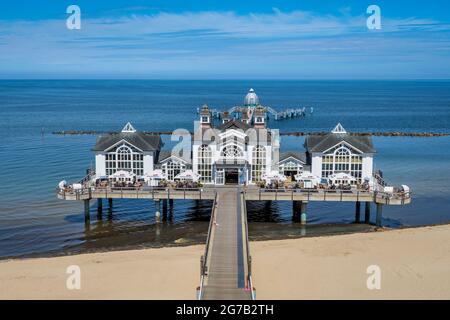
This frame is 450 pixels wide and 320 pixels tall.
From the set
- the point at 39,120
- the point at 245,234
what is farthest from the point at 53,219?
the point at 39,120

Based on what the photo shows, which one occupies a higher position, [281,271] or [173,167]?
[173,167]

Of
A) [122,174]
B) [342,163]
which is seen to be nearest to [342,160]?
[342,163]

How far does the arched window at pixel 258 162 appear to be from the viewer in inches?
1598

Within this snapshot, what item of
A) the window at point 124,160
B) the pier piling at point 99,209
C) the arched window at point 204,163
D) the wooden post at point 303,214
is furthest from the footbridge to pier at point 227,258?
the pier piling at point 99,209

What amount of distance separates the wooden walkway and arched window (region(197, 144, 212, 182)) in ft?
12.9

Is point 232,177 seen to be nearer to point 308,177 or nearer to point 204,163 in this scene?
point 204,163

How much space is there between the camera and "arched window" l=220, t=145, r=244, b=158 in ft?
132

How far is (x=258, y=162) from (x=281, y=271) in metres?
14.1

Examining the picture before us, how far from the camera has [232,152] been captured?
40312mm

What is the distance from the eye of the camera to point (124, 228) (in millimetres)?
37875

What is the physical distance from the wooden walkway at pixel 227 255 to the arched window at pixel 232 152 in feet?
14.0

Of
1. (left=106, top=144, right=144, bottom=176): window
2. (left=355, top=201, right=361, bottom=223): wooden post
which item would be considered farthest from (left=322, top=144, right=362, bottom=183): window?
(left=106, top=144, right=144, bottom=176): window

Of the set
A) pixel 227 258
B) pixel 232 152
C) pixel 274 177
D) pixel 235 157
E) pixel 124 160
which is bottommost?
pixel 227 258
